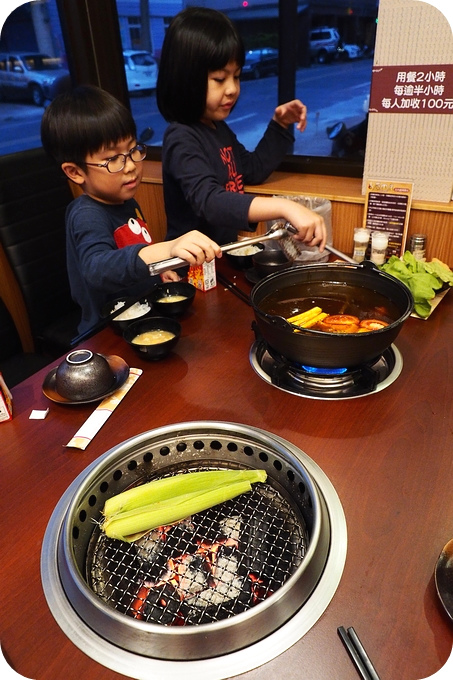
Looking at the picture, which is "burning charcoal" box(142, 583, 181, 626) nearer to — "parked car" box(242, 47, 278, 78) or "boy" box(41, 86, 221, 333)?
"boy" box(41, 86, 221, 333)

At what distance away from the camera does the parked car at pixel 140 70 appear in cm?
318

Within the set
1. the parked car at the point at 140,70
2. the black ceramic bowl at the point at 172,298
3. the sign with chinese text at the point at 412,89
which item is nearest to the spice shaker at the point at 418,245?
the sign with chinese text at the point at 412,89

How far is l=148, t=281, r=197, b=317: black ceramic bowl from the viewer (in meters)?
1.54

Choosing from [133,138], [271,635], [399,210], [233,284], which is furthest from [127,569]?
[399,210]

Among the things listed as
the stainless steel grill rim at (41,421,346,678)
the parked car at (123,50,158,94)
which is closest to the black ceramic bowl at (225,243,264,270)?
the stainless steel grill rim at (41,421,346,678)

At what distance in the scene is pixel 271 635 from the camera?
698 millimetres

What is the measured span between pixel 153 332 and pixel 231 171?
45.9 inches

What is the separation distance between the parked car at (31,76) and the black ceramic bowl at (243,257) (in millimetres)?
2191

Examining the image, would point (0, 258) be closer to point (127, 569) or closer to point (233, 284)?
point (233, 284)

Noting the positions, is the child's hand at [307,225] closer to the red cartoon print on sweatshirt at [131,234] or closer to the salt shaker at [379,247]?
the salt shaker at [379,247]

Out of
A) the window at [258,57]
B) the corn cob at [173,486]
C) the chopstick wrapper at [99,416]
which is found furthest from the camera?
the window at [258,57]

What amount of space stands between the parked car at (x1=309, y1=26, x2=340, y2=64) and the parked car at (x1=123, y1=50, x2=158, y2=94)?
1126 mm

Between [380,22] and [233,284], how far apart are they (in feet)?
3.80

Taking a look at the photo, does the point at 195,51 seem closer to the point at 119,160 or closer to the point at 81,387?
the point at 119,160
